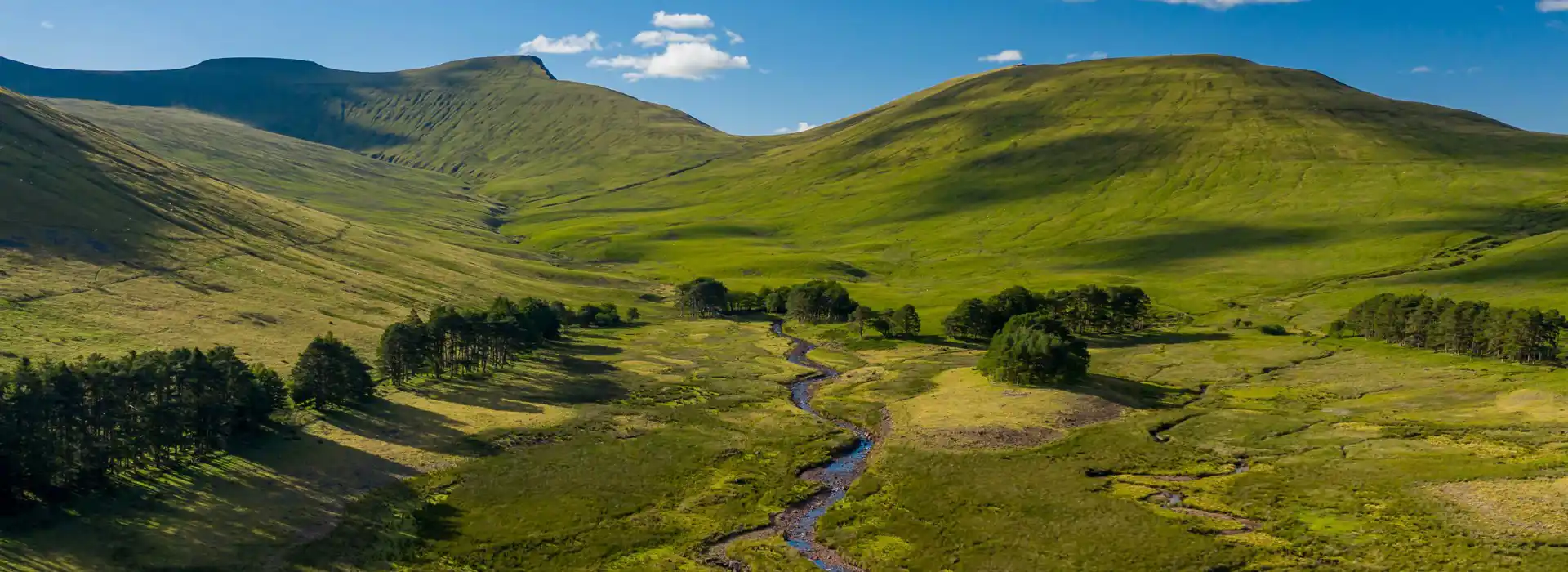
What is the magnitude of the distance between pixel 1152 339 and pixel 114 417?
547ft

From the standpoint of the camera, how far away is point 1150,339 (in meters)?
166

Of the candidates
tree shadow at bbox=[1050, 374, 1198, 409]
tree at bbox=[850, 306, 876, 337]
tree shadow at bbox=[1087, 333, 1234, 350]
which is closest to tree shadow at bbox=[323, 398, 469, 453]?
tree shadow at bbox=[1050, 374, 1198, 409]

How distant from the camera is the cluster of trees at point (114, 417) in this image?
64250mm

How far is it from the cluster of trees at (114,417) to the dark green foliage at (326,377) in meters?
7.58

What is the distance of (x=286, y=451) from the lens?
83125 mm

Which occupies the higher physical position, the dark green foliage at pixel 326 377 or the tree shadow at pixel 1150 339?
the tree shadow at pixel 1150 339

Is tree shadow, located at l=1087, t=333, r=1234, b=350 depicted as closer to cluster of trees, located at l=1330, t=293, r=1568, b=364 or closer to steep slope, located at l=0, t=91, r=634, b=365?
cluster of trees, located at l=1330, t=293, r=1568, b=364

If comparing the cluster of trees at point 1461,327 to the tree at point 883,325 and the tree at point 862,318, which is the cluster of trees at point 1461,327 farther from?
the tree at point 862,318

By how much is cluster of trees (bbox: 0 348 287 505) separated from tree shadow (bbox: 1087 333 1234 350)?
143678 mm

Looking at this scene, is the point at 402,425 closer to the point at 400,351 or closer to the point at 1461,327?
the point at 400,351

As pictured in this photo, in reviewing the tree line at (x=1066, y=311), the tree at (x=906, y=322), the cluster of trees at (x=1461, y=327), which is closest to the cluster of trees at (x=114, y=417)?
the tree line at (x=1066, y=311)

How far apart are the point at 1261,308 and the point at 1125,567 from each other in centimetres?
16642

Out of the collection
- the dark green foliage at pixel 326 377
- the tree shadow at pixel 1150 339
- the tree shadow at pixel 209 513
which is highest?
the tree shadow at pixel 1150 339

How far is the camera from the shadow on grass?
530 feet
